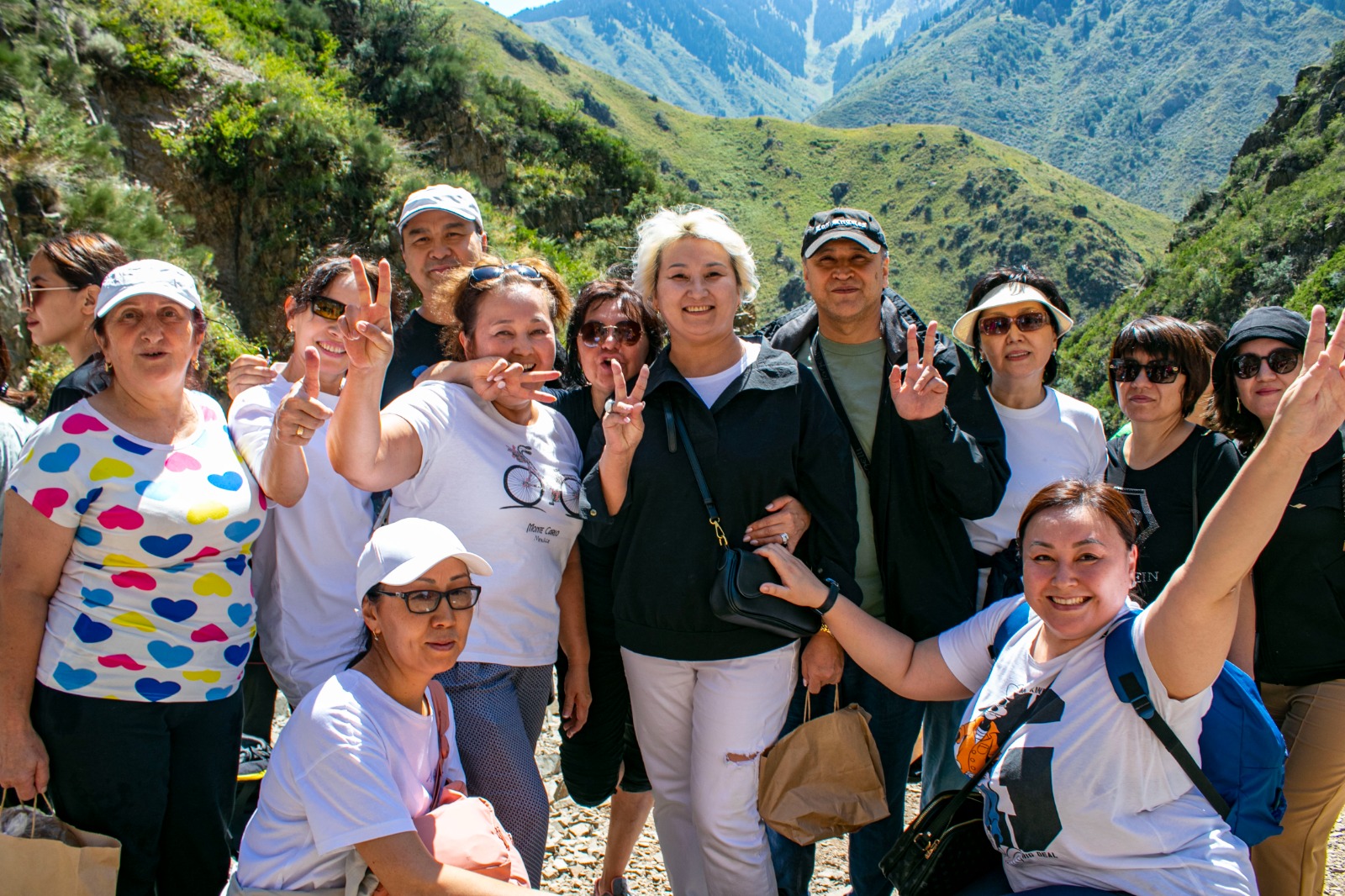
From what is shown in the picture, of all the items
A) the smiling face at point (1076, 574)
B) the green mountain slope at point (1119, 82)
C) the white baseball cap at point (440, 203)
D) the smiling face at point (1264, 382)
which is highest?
the green mountain slope at point (1119, 82)

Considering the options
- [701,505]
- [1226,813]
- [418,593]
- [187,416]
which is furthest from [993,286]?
[187,416]

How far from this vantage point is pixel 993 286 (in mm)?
3461

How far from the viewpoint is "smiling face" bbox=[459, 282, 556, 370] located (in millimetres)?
2957

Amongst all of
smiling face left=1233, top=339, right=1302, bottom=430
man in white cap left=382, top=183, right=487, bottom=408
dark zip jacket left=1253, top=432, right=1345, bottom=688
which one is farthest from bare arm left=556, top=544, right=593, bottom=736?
smiling face left=1233, top=339, right=1302, bottom=430

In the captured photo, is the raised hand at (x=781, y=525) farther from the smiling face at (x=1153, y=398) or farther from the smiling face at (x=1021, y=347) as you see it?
the smiling face at (x=1153, y=398)

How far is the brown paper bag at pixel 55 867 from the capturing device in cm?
219

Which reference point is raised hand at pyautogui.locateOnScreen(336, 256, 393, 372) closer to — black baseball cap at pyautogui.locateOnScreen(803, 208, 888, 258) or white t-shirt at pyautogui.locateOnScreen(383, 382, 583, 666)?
white t-shirt at pyautogui.locateOnScreen(383, 382, 583, 666)

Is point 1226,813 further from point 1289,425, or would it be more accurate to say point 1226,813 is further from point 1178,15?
point 1178,15

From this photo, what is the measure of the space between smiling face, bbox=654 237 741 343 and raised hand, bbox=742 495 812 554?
620 mm

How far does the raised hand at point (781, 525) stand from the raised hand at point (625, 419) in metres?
0.49

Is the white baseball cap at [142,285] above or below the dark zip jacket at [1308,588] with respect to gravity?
above

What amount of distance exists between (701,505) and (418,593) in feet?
3.14

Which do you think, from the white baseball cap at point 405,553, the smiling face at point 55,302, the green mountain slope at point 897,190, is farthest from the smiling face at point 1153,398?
the green mountain slope at point 897,190

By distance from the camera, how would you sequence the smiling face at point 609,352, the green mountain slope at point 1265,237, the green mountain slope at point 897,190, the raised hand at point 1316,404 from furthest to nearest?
Answer: the green mountain slope at point 897,190 < the green mountain slope at point 1265,237 < the smiling face at point 609,352 < the raised hand at point 1316,404
